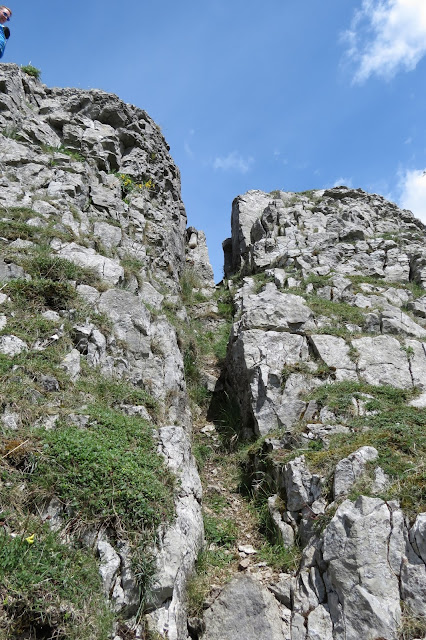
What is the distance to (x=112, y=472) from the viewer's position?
5.43 meters

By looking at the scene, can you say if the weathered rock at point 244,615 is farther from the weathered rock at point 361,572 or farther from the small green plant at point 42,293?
the small green plant at point 42,293

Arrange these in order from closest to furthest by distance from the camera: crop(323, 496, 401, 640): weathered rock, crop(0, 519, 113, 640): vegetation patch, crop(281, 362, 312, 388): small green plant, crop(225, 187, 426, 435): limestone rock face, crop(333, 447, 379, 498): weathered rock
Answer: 1. crop(0, 519, 113, 640): vegetation patch
2. crop(323, 496, 401, 640): weathered rock
3. crop(333, 447, 379, 498): weathered rock
4. crop(281, 362, 312, 388): small green plant
5. crop(225, 187, 426, 435): limestone rock face

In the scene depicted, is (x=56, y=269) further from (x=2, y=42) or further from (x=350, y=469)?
(x=2, y=42)

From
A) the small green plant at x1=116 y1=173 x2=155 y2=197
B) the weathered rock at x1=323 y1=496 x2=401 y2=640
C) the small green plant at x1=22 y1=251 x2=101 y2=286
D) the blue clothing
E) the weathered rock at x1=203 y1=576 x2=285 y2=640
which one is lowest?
the weathered rock at x1=203 y1=576 x2=285 y2=640

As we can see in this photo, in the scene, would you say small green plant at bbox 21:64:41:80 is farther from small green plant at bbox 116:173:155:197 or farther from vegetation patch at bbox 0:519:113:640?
vegetation patch at bbox 0:519:113:640

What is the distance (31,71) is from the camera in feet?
59.1

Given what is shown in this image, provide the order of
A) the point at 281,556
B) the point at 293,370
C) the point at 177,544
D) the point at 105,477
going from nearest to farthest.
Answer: the point at 105,477 → the point at 177,544 → the point at 281,556 → the point at 293,370

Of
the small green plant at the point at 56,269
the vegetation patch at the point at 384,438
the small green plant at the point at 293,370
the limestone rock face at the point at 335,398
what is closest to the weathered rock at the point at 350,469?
the limestone rock face at the point at 335,398

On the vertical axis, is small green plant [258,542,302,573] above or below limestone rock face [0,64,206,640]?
below

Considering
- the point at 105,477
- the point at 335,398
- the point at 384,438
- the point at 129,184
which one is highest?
the point at 129,184

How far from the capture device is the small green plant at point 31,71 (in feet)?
58.6

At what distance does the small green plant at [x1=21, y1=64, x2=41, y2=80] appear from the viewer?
17855 mm

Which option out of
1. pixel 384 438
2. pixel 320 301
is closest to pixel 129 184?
pixel 320 301

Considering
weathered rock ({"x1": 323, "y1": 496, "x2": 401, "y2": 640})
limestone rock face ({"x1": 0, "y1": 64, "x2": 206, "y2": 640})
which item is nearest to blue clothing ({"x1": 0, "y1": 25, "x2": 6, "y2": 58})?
limestone rock face ({"x1": 0, "y1": 64, "x2": 206, "y2": 640})
